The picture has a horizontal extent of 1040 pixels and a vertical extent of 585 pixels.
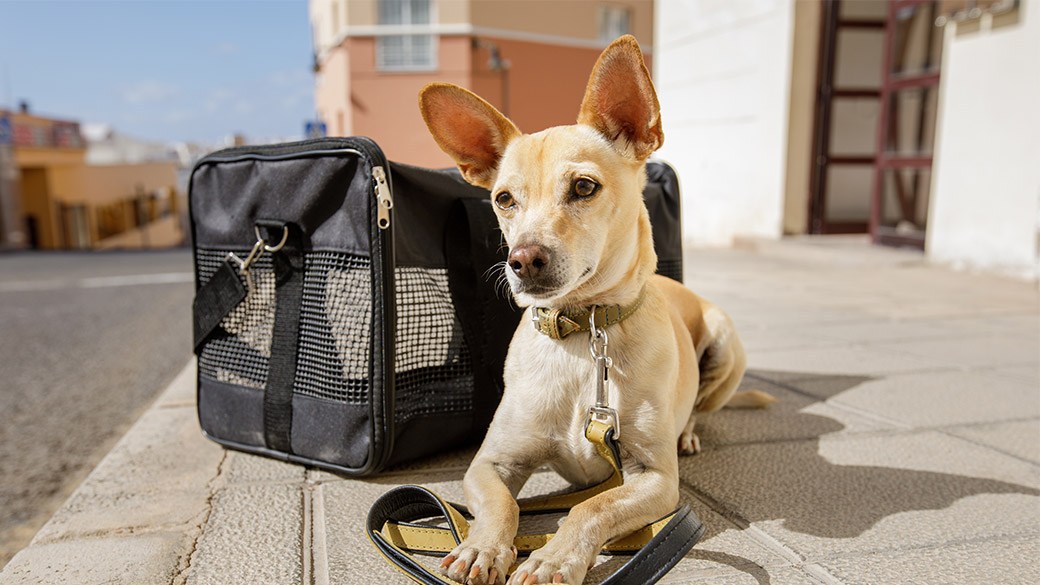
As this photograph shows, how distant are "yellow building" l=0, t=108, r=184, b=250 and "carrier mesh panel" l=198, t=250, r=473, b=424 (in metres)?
30.9

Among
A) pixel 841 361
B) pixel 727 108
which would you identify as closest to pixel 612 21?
pixel 727 108

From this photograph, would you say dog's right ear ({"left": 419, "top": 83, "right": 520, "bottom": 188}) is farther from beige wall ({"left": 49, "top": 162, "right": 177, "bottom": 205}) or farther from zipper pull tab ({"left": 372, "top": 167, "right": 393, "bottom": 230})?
beige wall ({"left": 49, "top": 162, "right": 177, "bottom": 205})

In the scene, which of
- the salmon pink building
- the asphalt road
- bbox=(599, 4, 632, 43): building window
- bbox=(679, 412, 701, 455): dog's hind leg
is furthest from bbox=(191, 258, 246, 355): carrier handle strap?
bbox=(599, 4, 632, 43): building window

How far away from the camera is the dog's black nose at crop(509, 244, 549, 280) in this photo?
1.58m

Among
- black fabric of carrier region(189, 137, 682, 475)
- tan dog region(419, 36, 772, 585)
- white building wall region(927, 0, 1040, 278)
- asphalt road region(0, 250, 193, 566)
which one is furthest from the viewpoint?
white building wall region(927, 0, 1040, 278)

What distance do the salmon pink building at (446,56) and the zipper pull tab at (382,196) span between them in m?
17.8

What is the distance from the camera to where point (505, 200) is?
183 centimetres

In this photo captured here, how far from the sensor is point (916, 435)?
2477 mm

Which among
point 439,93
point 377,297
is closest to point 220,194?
point 377,297

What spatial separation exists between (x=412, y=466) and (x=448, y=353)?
0.37 metres

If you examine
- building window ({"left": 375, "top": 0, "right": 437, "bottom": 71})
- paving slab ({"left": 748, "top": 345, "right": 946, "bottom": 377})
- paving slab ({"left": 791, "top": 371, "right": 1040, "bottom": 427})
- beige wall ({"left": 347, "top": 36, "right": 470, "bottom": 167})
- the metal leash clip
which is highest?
building window ({"left": 375, "top": 0, "right": 437, "bottom": 71})

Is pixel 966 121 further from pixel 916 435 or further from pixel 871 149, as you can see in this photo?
pixel 916 435

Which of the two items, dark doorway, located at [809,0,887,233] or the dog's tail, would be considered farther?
dark doorway, located at [809,0,887,233]

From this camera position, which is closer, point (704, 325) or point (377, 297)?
point (377, 297)
